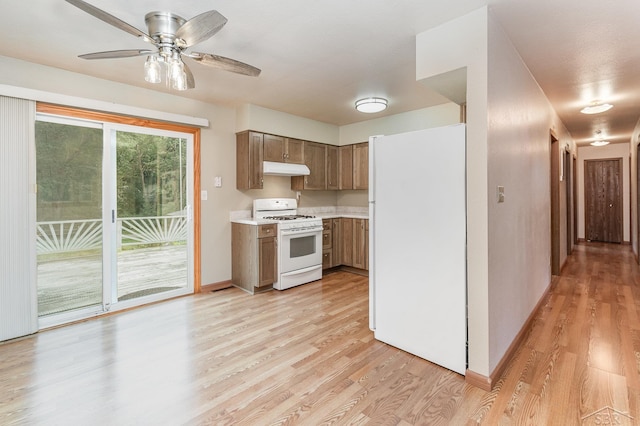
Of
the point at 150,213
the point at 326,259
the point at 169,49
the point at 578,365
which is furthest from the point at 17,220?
the point at 578,365

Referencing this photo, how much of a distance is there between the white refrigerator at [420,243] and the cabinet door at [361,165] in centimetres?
232

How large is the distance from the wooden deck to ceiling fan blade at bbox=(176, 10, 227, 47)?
8.55ft

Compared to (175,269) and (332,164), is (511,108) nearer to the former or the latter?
(332,164)

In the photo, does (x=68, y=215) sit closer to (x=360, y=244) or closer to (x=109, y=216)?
(x=109, y=216)

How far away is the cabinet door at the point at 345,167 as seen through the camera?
5.16m

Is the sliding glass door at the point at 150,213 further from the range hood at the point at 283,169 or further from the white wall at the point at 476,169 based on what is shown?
the white wall at the point at 476,169

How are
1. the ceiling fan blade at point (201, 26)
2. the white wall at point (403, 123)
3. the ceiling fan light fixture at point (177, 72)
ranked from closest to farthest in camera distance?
the ceiling fan blade at point (201, 26), the ceiling fan light fixture at point (177, 72), the white wall at point (403, 123)

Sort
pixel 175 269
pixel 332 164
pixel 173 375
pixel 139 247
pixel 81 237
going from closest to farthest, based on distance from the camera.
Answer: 1. pixel 173 375
2. pixel 81 237
3. pixel 139 247
4. pixel 175 269
5. pixel 332 164

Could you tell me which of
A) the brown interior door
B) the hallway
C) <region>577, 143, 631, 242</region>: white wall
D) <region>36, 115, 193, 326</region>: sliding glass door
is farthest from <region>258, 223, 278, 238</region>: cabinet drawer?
the brown interior door

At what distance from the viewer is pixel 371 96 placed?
3697mm

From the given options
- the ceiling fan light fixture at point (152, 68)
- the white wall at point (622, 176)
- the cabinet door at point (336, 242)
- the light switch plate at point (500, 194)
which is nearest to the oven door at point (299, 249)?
the cabinet door at point (336, 242)

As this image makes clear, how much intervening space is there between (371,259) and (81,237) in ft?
9.64

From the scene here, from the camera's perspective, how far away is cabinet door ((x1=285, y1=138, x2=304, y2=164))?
4513 mm

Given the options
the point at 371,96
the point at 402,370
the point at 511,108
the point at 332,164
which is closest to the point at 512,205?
the point at 511,108
